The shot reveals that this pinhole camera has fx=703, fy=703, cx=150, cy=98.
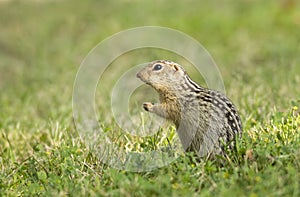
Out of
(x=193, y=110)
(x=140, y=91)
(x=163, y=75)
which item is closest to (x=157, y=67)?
(x=163, y=75)

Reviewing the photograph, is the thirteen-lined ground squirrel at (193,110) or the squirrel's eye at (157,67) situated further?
the squirrel's eye at (157,67)

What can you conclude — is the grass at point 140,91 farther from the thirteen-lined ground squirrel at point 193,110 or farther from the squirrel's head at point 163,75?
the squirrel's head at point 163,75

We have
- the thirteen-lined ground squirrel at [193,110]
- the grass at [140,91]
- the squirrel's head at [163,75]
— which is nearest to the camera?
the grass at [140,91]

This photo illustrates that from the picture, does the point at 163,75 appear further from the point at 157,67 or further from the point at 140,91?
the point at 140,91

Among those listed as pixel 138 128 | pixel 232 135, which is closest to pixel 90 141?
pixel 138 128

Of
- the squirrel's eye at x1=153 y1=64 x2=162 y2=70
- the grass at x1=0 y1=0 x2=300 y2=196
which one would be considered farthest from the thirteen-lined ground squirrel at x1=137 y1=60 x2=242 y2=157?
the grass at x1=0 y1=0 x2=300 y2=196

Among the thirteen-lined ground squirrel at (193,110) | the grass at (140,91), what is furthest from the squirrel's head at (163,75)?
the grass at (140,91)

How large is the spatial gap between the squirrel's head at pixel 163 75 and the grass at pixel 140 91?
0.77m

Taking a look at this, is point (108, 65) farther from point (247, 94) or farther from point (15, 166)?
point (15, 166)

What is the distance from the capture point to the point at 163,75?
19.2 ft

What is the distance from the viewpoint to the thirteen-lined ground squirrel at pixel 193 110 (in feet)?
18.1

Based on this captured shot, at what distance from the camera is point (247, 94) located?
7527mm

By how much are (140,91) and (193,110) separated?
4169 millimetres

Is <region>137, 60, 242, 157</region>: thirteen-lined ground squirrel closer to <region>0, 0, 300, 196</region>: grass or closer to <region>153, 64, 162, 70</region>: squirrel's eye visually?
<region>153, 64, 162, 70</region>: squirrel's eye
